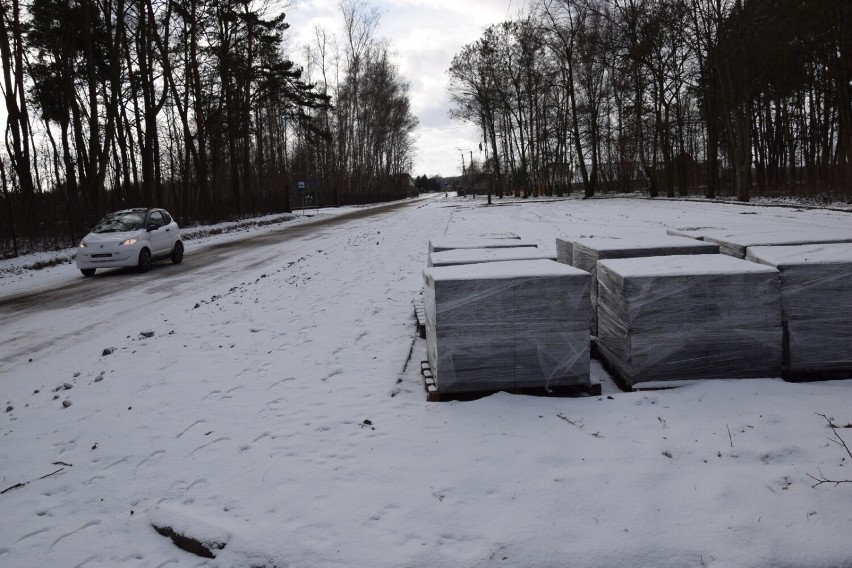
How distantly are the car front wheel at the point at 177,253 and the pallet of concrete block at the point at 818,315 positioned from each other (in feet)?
45.2

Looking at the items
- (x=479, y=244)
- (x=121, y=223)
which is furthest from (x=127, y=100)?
(x=479, y=244)

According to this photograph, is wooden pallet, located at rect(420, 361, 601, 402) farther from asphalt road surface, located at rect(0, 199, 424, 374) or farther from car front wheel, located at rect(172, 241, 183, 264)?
car front wheel, located at rect(172, 241, 183, 264)

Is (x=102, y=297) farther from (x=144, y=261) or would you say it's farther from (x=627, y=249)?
(x=627, y=249)

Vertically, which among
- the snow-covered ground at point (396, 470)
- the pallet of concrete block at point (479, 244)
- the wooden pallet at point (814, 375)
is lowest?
the snow-covered ground at point (396, 470)

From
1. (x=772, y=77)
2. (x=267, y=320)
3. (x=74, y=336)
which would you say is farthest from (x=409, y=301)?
(x=772, y=77)

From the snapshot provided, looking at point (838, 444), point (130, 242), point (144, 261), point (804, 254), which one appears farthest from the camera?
point (144, 261)

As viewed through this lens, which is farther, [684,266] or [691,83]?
[691,83]

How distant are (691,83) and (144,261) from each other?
3374cm

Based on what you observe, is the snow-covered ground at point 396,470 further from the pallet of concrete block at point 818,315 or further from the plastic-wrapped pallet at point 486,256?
the plastic-wrapped pallet at point 486,256

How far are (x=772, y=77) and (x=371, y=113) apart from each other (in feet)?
114

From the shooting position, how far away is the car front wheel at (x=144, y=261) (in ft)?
42.8

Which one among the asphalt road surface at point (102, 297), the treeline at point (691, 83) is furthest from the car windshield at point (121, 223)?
the treeline at point (691, 83)

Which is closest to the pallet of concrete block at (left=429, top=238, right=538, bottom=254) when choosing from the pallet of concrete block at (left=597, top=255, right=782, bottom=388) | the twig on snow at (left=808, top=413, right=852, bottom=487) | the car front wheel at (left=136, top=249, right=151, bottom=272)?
the pallet of concrete block at (left=597, top=255, right=782, bottom=388)

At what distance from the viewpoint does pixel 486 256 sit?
550 cm
